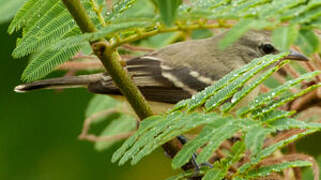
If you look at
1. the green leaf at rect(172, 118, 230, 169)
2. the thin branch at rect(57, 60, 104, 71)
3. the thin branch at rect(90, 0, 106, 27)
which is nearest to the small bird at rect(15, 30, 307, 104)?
the thin branch at rect(57, 60, 104, 71)

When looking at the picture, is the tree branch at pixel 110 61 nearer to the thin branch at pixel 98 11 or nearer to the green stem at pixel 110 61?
the green stem at pixel 110 61

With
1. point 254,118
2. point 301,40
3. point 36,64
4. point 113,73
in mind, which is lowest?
point 254,118

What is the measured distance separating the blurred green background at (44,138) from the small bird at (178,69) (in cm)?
74

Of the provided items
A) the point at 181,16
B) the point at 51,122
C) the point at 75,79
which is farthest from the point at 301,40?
the point at 51,122

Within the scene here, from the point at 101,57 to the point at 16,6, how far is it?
518mm

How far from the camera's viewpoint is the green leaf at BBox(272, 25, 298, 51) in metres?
1.77

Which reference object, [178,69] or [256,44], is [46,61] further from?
[256,44]

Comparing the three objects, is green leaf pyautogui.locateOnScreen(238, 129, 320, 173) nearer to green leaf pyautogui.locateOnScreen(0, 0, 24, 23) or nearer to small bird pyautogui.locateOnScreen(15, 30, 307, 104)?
green leaf pyautogui.locateOnScreen(0, 0, 24, 23)

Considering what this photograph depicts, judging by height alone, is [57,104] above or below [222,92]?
above

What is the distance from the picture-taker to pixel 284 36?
182 cm

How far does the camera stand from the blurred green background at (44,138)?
16.3 ft

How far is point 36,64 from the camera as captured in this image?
2775mm

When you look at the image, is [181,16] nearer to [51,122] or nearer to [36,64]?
[36,64]

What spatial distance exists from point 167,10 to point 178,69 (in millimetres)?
2933
